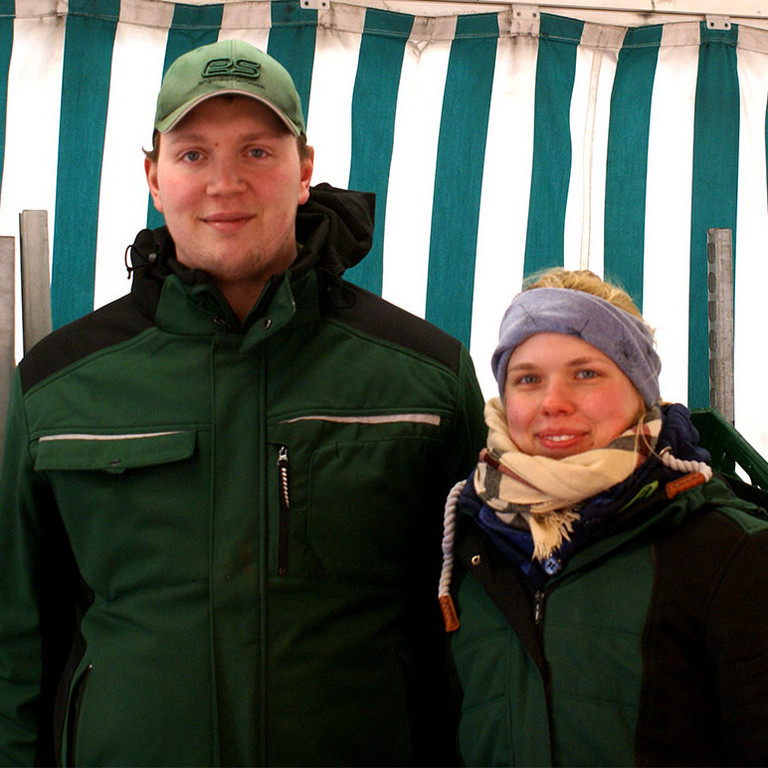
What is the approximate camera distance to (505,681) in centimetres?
122

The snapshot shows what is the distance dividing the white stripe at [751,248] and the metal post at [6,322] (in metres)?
1.95

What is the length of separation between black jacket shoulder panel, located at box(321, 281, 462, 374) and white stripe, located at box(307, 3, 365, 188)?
3.71 feet

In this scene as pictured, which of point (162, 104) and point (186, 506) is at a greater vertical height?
point (162, 104)

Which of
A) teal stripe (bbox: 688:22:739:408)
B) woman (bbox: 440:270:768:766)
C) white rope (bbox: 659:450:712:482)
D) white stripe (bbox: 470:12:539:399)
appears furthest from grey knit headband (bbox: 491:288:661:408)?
teal stripe (bbox: 688:22:739:408)

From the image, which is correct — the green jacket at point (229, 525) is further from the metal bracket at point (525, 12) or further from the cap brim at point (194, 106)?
the metal bracket at point (525, 12)

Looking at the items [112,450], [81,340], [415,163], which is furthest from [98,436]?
[415,163]

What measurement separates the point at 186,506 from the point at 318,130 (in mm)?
1557

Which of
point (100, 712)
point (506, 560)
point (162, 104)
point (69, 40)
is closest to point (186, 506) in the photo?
point (100, 712)

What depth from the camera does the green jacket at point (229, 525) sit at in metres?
1.34

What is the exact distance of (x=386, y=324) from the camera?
5.15 feet

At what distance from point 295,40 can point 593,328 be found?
168cm

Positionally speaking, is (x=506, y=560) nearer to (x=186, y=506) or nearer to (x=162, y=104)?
(x=186, y=506)

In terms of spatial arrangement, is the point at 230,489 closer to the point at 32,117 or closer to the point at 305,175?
the point at 305,175

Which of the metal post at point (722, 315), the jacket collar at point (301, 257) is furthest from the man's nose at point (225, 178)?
the metal post at point (722, 315)
